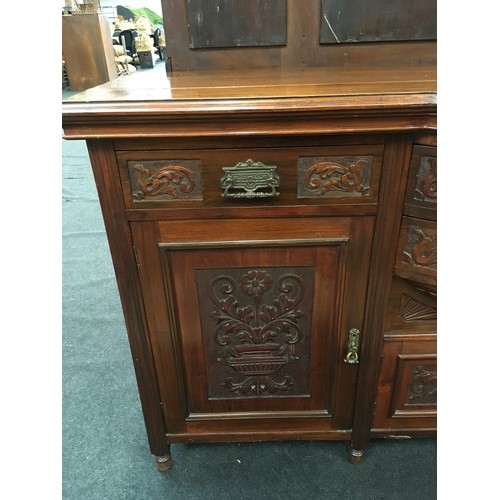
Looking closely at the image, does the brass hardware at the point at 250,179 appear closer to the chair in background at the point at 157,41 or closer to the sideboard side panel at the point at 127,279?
the sideboard side panel at the point at 127,279

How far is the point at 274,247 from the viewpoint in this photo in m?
0.63

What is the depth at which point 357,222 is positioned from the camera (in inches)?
24.1

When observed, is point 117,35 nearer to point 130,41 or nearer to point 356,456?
point 130,41

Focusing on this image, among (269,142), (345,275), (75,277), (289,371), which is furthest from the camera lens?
(75,277)

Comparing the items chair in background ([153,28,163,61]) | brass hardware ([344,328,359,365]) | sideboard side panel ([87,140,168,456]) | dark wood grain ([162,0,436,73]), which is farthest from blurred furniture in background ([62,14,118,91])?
brass hardware ([344,328,359,365])

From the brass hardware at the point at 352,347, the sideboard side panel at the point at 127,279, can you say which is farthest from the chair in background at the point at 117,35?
the brass hardware at the point at 352,347

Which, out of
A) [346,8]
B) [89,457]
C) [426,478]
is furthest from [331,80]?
[89,457]

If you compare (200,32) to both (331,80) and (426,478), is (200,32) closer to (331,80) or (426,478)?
(331,80)

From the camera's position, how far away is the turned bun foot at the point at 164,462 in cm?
86

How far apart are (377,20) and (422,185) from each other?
0.50 metres

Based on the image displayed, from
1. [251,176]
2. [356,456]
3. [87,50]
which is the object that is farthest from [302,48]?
[87,50]

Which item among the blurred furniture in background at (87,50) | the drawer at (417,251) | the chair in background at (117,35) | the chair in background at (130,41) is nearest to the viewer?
the drawer at (417,251)

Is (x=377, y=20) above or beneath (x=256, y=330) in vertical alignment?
above

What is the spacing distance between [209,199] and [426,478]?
30.3 inches
